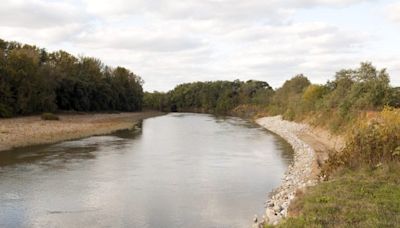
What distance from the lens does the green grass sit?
10.1 metres

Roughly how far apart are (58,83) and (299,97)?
38500mm

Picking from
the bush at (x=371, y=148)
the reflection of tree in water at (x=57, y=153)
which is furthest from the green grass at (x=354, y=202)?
the reflection of tree in water at (x=57, y=153)

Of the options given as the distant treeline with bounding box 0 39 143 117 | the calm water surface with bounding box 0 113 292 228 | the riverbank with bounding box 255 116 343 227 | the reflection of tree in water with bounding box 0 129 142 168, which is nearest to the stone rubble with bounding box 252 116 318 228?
the riverbank with bounding box 255 116 343 227

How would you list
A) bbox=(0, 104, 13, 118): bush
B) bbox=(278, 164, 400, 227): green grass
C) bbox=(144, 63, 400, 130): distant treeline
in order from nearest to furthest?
bbox=(278, 164, 400, 227): green grass, bbox=(144, 63, 400, 130): distant treeline, bbox=(0, 104, 13, 118): bush

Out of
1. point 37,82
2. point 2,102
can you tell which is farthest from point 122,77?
point 2,102

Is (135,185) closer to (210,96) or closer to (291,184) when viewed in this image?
(291,184)

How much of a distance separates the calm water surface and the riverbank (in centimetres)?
72

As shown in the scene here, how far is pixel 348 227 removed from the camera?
9.52 m

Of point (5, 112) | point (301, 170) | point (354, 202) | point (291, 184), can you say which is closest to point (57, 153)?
point (301, 170)

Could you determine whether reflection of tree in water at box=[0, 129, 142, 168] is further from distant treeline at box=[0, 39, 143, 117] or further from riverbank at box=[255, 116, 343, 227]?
distant treeline at box=[0, 39, 143, 117]

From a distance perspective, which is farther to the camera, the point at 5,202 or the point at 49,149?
the point at 49,149

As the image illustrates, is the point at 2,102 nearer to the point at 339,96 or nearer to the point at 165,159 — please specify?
the point at 165,159

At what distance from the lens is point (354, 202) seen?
11523 millimetres

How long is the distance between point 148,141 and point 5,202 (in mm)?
25237
